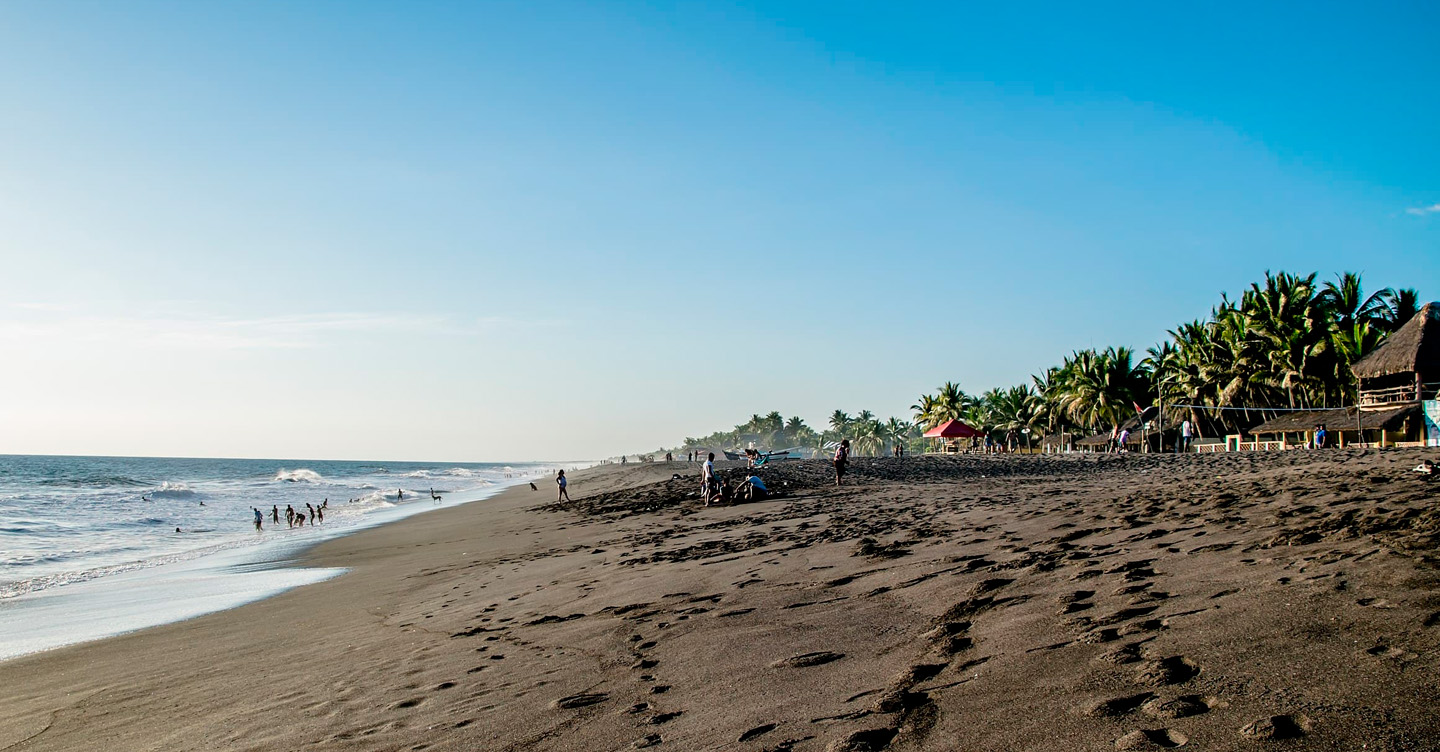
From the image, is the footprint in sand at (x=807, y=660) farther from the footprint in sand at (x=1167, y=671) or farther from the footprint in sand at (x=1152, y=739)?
the footprint in sand at (x=1152, y=739)

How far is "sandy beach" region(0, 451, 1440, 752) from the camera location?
354 centimetres

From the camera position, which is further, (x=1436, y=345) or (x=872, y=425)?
(x=872, y=425)

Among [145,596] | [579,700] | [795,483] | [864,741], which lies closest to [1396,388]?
[795,483]

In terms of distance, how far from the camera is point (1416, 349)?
30.5 m

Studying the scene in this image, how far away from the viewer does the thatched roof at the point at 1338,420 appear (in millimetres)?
31438

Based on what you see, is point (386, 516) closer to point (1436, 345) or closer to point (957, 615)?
point (957, 615)

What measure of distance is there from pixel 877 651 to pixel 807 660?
0.45 meters

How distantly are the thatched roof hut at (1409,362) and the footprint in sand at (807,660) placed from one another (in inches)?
1445

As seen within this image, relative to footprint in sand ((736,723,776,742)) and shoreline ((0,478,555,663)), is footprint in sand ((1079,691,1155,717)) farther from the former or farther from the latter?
shoreline ((0,478,555,663))

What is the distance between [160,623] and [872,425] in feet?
406

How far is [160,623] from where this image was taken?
32.9 feet

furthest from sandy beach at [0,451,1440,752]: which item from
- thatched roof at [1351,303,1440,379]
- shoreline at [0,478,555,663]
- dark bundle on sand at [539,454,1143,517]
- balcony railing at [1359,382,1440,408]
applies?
balcony railing at [1359,382,1440,408]

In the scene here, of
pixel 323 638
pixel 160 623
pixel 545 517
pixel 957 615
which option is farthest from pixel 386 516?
pixel 957 615

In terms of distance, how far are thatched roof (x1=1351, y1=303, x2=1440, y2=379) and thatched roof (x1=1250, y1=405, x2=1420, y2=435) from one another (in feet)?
5.32
